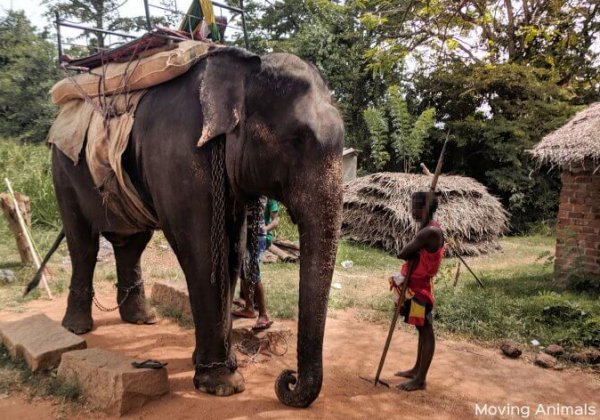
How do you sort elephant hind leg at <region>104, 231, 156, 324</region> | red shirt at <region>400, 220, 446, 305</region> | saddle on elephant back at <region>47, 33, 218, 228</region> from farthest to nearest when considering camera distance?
elephant hind leg at <region>104, 231, 156, 324</region>, red shirt at <region>400, 220, 446, 305</region>, saddle on elephant back at <region>47, 33, 218, 228</region>

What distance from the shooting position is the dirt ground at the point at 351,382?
3.13 metres

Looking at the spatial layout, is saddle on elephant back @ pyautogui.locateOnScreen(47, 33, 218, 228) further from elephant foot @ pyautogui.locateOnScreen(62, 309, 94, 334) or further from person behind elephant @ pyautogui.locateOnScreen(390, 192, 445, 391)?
person behind elephant @ pyautogui.locateOnScreen(390, 192, 445, 391)

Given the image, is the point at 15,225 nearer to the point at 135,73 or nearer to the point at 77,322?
the point at 77,322

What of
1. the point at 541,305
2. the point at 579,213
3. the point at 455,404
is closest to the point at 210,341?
the point at 455,404

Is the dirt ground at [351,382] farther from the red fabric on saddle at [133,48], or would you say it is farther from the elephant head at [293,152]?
the red fabric on saddle at [133,48]

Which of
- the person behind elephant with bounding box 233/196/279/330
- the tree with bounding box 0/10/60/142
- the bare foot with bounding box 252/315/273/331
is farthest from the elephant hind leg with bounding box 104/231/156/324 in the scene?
the tree with bounding box 0/10/60/142

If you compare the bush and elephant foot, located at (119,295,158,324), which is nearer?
elephant foot, located at (119,295,158,324)

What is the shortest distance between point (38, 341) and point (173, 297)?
5.80 feet

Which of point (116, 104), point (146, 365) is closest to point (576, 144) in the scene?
point (116, 104)

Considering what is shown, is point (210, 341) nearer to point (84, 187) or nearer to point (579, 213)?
point (84, 187)

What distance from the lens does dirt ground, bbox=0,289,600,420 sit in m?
3.13

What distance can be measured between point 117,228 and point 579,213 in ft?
22.3

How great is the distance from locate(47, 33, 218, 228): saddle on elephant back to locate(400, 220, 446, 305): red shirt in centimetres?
217

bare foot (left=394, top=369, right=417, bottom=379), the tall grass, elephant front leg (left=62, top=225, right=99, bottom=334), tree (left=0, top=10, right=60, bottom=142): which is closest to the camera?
bare foot (left=394, top=369, right=417, bottom=379)
